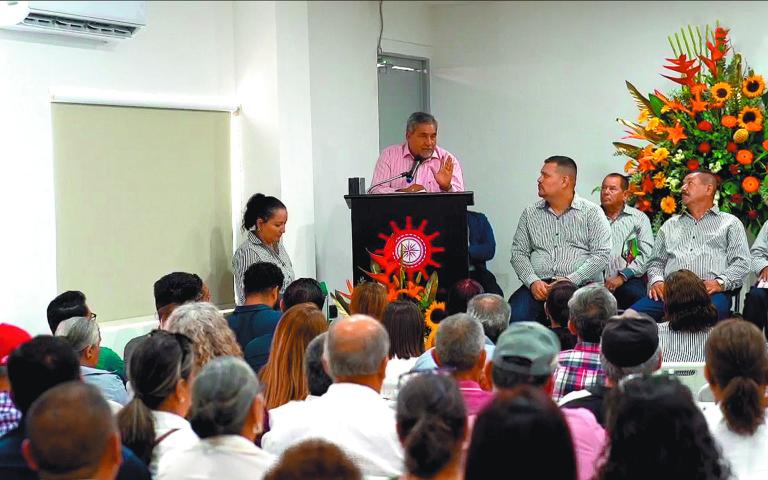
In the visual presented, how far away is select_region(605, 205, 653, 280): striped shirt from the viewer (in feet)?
20.4

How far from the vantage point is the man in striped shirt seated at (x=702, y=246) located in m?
5.62

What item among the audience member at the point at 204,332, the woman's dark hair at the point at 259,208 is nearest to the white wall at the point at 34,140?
the woman's dark hair at the point at 259,208

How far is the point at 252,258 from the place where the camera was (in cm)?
589

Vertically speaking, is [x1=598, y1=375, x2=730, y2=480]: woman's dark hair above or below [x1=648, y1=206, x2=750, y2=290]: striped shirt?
below

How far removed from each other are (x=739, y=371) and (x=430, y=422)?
0.99 m

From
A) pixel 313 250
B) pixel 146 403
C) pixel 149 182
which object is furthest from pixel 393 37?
pixel 146 403

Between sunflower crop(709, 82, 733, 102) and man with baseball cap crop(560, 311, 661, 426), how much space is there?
3812mm

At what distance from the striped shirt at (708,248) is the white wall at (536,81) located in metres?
1.58

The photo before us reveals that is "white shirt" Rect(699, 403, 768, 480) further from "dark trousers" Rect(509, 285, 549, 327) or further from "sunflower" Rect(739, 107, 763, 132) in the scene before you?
"sunflower" Rect(739, 107, 763, 132)

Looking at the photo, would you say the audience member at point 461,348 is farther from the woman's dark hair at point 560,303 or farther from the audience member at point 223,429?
the woman's dark hair at point 560,303

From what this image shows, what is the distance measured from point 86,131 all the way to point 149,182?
527mm

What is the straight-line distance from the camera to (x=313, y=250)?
22.2 ft

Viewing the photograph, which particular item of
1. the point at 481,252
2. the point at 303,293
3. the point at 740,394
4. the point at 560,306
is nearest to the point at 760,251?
the point at 481,252

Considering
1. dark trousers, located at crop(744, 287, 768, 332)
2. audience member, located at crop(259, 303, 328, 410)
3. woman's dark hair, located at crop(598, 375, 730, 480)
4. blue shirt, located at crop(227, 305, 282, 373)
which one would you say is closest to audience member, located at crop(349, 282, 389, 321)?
blue shirt, located at crop(227, 305, 282, 373)
